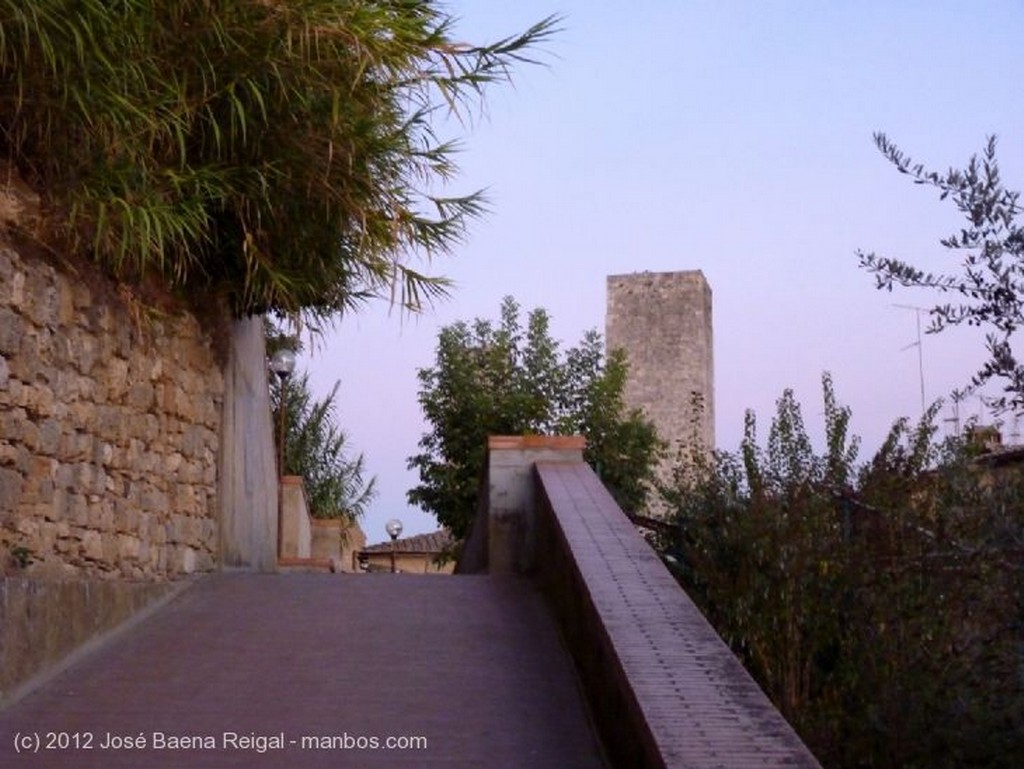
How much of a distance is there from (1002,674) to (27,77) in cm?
475

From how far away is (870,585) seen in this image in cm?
725

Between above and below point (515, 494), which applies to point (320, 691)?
below

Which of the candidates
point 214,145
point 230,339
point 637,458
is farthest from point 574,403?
point 214,145

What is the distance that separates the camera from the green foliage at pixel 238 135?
6551mm

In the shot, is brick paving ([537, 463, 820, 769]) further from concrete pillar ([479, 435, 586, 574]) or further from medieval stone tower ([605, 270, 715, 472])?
medieval stone tower ([605, 270, 715, 472])

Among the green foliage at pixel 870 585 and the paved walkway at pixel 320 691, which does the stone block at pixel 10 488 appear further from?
the green foliage at pixel 870 585

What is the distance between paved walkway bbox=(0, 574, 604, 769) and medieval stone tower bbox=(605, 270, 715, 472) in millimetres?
23604

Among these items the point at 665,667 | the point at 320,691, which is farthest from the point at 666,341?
the point at 665,667

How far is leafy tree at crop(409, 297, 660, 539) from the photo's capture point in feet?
68.3

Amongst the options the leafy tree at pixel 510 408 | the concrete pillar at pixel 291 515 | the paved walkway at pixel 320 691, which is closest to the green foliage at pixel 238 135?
the paved walkway at pixel 320 691

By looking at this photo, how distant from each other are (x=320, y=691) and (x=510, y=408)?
15069 millimetres

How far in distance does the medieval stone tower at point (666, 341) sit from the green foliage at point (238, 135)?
2251 cm

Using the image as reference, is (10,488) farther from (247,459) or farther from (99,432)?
(247,459)

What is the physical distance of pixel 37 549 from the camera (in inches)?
261
